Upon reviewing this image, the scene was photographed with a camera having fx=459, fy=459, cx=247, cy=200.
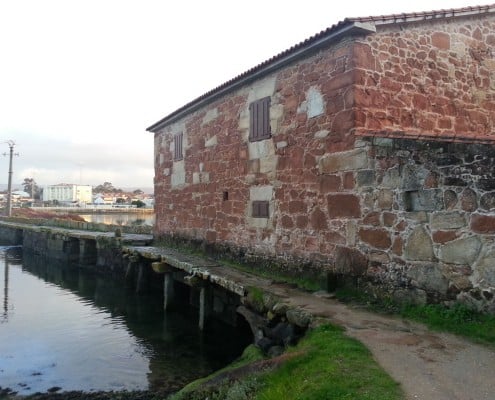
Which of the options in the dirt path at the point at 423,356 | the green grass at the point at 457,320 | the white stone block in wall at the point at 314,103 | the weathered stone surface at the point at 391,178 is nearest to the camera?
the dirt path at the point at 423,356

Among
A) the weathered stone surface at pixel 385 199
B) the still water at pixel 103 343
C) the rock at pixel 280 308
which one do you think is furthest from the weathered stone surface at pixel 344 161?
the still water at pixel 103 343

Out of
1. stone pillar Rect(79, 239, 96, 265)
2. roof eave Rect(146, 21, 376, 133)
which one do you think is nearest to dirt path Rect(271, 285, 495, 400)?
roof eave Rect(146, 21, 376, 133)

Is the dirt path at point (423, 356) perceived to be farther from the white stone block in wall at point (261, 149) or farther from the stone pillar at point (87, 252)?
the stone pillar at point (87, 252)

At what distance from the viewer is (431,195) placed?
6.22 metres

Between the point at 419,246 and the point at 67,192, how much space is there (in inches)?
5167

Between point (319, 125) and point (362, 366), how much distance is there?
204 inches

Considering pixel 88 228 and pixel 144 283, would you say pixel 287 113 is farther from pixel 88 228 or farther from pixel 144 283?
pixel 88 228

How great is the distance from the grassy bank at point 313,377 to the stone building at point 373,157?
195cm

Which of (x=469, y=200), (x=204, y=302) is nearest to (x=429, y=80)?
(x=469, y=200)

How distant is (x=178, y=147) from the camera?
1530cm

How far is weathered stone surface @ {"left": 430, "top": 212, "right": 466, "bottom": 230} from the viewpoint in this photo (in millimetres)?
5844

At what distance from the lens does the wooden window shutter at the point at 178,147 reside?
1511 centimetres

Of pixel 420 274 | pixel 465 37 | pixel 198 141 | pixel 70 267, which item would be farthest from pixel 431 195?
pixel 70 267

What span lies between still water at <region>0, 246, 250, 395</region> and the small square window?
8.81 feet
